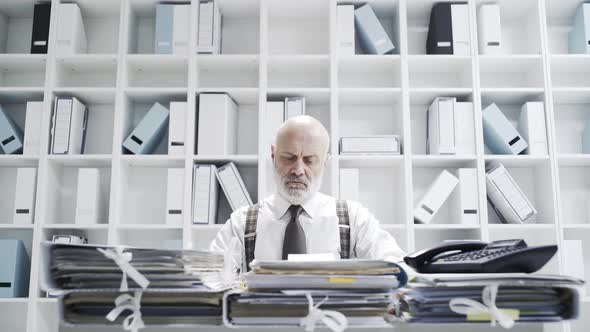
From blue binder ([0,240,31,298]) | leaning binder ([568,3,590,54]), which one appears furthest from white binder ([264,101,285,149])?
leaning binder ([568,3,590,54])

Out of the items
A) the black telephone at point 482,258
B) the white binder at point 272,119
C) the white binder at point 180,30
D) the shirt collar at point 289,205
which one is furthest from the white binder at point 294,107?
the black telephone at point 482,258

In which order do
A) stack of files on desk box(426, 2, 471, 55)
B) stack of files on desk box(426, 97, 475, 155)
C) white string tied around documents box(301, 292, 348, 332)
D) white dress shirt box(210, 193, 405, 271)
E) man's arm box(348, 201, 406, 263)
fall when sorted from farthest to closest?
stack of files on desk box(426, 2, 471, 55) → stack of files on desk box(426, 97, 475, 155) → white dress shirt box(210, 193, 405, 271) → man's arm box(348, 201, 406, 263) → white string tied around documents box(301, 292, 348, 332)

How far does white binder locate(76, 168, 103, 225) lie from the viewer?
3.12 meters

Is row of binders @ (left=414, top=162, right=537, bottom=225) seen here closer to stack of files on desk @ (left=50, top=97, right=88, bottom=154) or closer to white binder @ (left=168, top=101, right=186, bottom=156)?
white binder @ (left=168, top=101, right=186, bottom=156)

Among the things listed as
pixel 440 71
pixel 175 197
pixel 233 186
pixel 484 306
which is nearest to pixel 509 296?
pixel 484 306

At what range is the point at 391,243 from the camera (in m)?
1.97

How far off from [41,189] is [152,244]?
688 millimetres

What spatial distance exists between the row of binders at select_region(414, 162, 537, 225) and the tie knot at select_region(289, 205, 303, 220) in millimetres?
1230

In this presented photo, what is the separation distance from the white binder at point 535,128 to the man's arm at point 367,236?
1462 millimetres

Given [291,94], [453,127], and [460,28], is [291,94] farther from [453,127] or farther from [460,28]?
[460,28]

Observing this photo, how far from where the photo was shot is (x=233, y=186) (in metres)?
3.10

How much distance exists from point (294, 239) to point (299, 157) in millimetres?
294

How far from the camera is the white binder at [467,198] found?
3.03m

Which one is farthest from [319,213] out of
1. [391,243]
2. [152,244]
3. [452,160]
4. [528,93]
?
[528,93]
